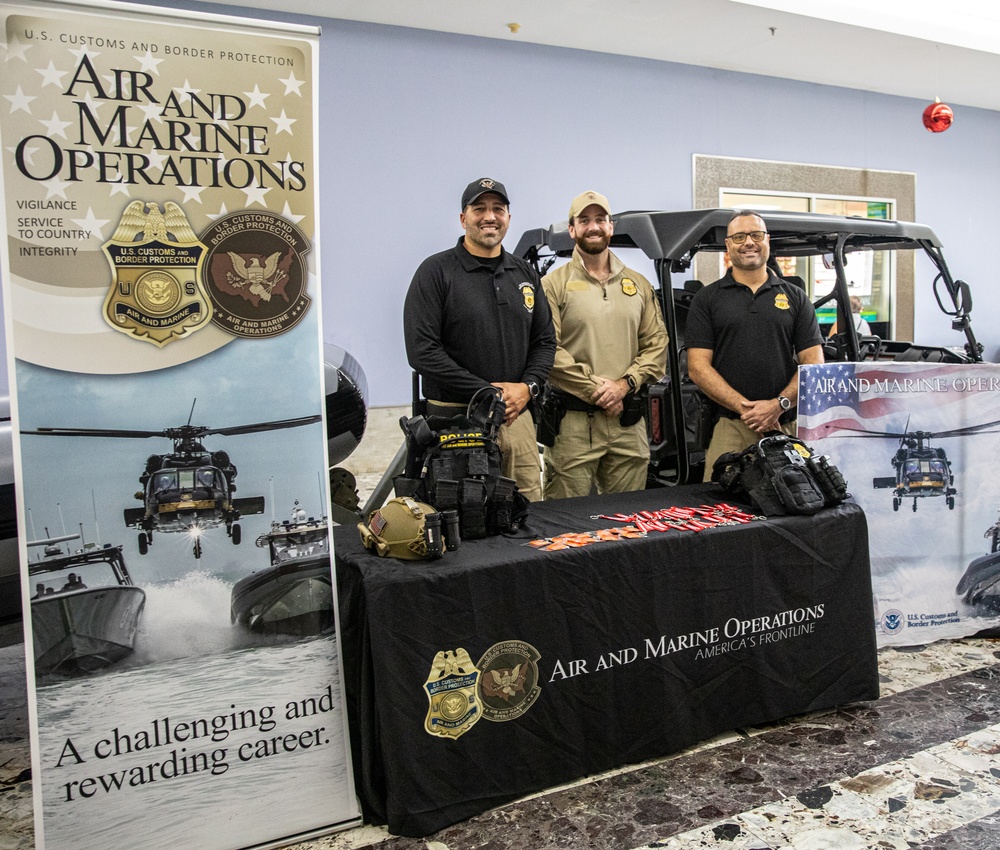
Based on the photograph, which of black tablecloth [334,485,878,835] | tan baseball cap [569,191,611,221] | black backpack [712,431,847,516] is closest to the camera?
black tablecloth [334,485,878,835]

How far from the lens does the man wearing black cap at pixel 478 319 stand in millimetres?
3150

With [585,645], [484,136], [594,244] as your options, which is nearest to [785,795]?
[585,645]

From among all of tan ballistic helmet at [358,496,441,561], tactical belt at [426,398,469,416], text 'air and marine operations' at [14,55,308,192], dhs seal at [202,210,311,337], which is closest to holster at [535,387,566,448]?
tactical belt at [426,398,469,416]

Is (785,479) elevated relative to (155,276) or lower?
lower

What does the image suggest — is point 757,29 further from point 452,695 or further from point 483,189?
point 452,695

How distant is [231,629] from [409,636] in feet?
1.49

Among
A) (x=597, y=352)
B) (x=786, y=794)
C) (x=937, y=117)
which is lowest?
(x=786, y=794)

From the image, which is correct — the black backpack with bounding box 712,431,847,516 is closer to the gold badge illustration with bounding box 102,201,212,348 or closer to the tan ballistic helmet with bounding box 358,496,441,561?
the tan ballistic helmet with bounding box 358,496,441,561

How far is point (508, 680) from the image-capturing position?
2.41m

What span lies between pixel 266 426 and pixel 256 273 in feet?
1.30

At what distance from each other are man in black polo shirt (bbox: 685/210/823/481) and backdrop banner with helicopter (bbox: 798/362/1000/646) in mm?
218

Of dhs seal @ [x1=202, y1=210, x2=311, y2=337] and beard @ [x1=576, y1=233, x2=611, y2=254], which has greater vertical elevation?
beard @ [x1=576, y1=233, x2=611, y2=254]

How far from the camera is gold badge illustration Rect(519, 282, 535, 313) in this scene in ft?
10.7

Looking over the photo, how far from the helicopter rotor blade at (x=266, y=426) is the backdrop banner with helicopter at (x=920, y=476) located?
2.05 m
